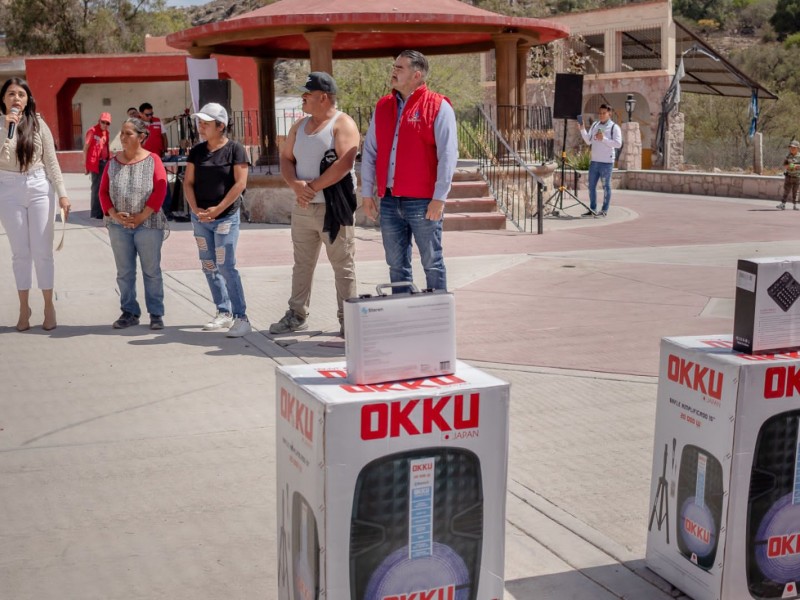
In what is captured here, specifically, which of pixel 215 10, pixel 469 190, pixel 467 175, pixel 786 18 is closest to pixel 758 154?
pixel 467 175

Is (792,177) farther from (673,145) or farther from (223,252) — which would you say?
(673,145)

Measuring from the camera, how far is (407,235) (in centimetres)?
688

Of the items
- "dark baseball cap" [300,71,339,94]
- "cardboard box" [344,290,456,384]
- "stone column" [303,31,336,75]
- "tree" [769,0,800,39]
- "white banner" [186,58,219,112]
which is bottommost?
"cardboard box" [344,290,456,384]

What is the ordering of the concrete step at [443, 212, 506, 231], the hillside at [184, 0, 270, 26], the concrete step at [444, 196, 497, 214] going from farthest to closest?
the hillside at [184, 0, 270, 26] → the concrete step at [444, 196, 497, 214] → the concrete step at [443, 212, 506, 231]

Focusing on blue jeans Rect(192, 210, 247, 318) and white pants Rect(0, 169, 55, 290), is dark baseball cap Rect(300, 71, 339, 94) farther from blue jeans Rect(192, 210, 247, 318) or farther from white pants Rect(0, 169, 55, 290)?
white pants Rect(0, 169, 55, 290)

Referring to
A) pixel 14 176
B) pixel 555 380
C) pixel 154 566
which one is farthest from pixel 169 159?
pixel 154 566

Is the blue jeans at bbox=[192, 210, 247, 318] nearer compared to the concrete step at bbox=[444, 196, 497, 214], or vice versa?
the blue jeans at bbox=[192, 210, 247, 318]

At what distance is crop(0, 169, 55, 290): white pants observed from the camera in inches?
306

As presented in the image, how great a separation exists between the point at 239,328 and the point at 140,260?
1069mm

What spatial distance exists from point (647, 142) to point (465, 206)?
24268mm

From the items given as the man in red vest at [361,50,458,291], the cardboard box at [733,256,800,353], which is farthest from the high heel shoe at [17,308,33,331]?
the cardboard box at [733,256,800,353]

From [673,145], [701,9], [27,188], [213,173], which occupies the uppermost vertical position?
[701,9]

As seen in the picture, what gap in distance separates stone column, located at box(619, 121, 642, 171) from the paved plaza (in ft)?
56.7

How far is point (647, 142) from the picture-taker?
3822 cm
